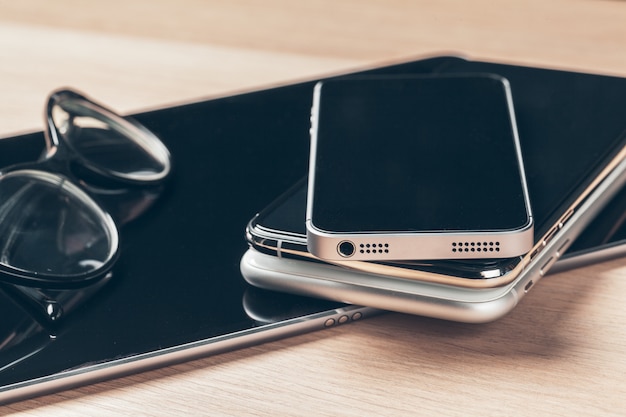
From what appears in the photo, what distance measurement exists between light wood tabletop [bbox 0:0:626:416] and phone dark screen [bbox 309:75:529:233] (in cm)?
7

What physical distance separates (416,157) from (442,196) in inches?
1.8

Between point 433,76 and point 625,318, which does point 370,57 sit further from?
point 625,318

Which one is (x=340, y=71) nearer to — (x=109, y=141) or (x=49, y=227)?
(x=109, y=141)

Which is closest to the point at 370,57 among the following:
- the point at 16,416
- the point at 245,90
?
the point at 245,90

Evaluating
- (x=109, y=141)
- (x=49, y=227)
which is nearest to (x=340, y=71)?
(x=109, y=141)

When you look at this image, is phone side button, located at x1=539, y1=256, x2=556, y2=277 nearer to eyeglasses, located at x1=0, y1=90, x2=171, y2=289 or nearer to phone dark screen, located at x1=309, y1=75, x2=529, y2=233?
phone dark screen, located at x1=309, y1=75, x2=529, y2=233

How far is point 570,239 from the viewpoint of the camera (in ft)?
1.74

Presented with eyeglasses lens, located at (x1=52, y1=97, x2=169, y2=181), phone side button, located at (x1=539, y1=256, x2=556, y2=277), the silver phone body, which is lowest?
phone side button, located at (x1=539, y1=256, x2=556, y2=277)

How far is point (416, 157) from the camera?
533mm

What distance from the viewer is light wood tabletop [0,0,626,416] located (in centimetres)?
46

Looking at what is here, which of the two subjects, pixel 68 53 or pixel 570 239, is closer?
pixel 570 239

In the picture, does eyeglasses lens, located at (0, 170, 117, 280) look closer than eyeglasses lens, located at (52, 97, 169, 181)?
Result: Yes

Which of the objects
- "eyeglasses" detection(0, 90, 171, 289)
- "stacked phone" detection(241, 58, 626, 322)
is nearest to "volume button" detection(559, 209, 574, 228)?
"stacked phone" detection(241, 58, 626, 322)

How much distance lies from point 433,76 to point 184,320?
0.28 m
